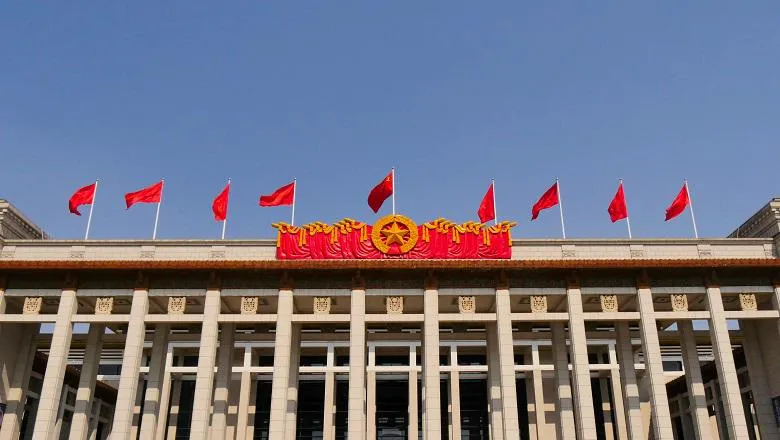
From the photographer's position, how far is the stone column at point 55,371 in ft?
96.0

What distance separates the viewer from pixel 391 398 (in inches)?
1681

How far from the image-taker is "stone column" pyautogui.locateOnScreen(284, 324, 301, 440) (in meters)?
31.5

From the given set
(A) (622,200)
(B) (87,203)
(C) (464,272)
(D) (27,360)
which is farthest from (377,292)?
(D) (27,360)

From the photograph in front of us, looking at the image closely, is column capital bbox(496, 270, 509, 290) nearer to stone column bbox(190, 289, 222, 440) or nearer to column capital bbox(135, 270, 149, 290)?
stone column bbox(190, 289, 222, 440)

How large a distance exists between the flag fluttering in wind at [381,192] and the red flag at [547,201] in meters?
8.36

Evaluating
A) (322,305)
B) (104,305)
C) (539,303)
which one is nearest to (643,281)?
(539,303)

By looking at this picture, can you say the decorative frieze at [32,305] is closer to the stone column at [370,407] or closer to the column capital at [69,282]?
the column capital at [69,282]

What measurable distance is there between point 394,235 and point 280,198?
7231 mm

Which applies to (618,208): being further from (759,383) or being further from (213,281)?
(213,281)

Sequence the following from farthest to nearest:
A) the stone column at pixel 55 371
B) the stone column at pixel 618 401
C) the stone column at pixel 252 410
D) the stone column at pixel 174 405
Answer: the stone column at pixel 174 405
the stone column at pixel 252 410
the stone column at pixel 618 401
the stone column at pixel 55 371

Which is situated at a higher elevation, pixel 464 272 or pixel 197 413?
pixel 464 272

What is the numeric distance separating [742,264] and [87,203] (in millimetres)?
36164

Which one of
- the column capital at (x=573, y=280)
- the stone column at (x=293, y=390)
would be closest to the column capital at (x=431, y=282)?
the column capital at (x=573, y=280)

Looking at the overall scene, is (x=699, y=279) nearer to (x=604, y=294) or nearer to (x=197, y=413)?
(x=604, y=294)
